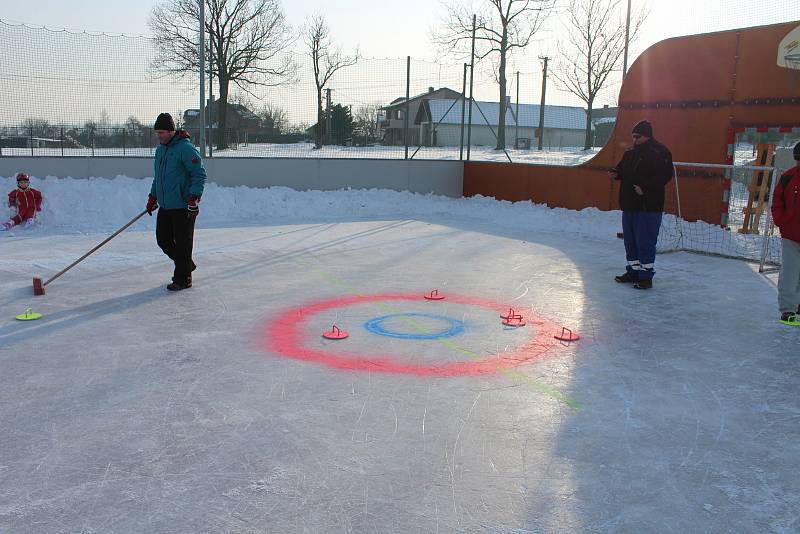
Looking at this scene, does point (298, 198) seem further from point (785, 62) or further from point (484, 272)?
point (785, 62)

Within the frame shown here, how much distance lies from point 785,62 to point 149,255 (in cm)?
1028

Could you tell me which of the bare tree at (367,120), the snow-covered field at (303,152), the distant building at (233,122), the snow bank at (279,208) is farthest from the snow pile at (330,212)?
the bare tree at (367,120)

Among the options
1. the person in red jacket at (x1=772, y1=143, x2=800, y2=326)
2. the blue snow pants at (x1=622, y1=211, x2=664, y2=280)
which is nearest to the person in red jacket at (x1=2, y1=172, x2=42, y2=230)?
the blue snow pants at (x1=622, y1=211, x2=664, y2=280)

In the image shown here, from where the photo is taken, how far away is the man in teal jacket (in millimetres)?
6848

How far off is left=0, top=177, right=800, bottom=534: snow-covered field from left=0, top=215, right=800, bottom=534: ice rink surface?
0.02 m

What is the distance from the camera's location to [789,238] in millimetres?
5816

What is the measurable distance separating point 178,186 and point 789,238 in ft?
19.7

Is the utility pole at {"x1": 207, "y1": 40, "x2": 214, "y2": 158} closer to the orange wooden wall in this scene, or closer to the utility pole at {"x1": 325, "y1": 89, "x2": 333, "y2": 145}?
the utility pole at {"x1": 325, "y1": 89, "x2": 333, "y2": 145}

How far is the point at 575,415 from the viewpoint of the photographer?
12.5 ft

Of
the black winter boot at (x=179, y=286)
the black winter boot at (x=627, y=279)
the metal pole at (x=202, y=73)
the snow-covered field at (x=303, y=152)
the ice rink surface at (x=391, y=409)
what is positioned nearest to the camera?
the ice rink surface at (x=391, y=409)

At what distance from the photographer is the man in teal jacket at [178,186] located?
6.85 m

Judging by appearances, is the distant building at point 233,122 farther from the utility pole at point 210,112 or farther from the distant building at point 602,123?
the distant building at point 602,123

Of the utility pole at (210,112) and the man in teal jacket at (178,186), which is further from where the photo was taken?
the utility pole at (210,112)

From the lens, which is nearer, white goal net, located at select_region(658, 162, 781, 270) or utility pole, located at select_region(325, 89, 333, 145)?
white goal net, located at select_region(658, 162, 781, 270)
